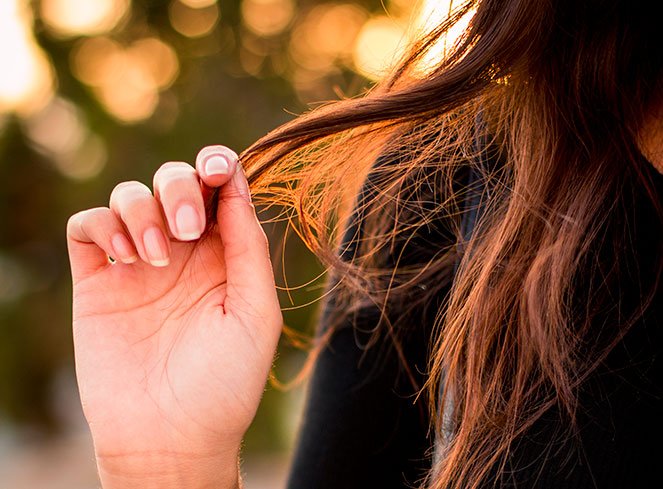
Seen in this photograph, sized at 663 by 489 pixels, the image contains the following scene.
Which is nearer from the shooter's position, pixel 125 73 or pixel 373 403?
pixel 373 403

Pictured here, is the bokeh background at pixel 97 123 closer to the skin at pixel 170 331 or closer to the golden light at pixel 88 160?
the golden light at pixel 88 160

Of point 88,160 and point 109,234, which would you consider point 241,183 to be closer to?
point 109,234

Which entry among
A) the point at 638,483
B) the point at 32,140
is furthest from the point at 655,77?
the point at 32,140

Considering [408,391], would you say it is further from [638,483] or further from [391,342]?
[638,483]

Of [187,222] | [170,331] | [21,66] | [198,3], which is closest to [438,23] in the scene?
[187,222]

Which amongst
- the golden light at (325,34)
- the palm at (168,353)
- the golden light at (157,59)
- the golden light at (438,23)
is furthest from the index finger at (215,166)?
the golden light at (157,59)
